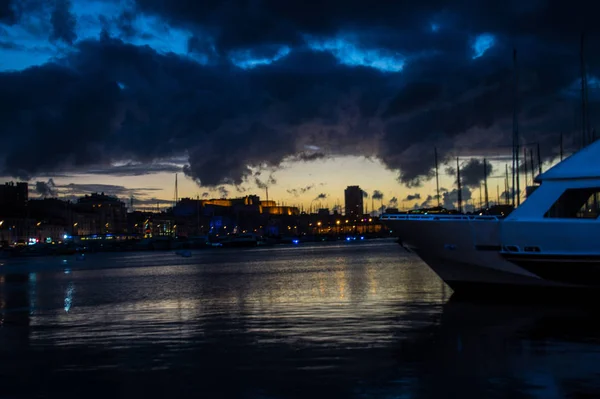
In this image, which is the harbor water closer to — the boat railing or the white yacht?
the white yacht

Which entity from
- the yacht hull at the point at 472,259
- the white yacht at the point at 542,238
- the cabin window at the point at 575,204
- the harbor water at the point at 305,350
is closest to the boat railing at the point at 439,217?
the white yacht at the point at 542,238

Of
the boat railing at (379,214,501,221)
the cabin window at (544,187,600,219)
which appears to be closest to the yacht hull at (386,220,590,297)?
the boat railing at (379,214,501,221)

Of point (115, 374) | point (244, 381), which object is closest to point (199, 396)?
point (244, 381)

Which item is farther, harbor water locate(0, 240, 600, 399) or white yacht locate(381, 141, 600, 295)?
white yacht locate(381, 141, 600, 295)

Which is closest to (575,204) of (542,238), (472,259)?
(542,238)

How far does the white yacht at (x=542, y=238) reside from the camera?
26.3 meters

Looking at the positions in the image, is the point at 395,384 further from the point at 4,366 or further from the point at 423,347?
the point at 4,366

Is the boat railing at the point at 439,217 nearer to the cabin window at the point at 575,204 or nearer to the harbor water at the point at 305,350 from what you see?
the cabin window at the point at 575,204

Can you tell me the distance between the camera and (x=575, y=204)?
89.0ft

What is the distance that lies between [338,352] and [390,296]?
1527 centimetres

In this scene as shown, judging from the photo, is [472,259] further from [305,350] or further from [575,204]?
[305,350]

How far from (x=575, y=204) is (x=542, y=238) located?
67.0 inches

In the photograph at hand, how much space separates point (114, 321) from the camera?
25609mm

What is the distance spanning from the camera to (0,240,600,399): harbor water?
46.0ft
